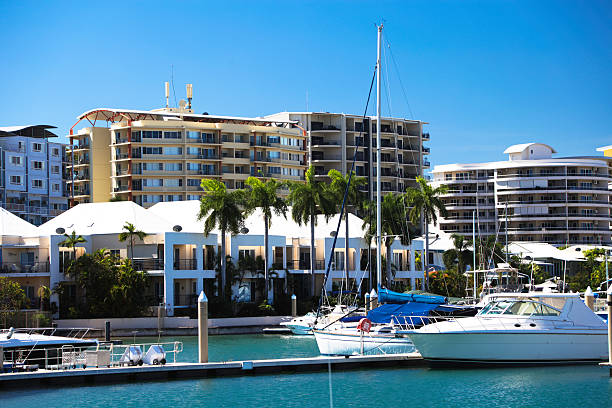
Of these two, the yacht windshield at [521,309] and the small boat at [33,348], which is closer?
the small boat at [33,348]

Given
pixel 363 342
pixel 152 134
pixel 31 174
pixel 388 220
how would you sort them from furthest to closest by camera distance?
pixel 31 174, pixel 152 134, pixel 388 220, pixel 363 342

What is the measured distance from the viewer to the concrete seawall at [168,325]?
69625 millimetres

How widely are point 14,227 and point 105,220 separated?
319 inches

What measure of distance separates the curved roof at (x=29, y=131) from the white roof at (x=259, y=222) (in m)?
51.1

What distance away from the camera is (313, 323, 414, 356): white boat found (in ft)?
147

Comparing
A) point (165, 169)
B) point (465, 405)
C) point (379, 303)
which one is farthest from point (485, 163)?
point (465, 405)

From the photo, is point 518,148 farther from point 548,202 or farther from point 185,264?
point 185,264

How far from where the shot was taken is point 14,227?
254 ft

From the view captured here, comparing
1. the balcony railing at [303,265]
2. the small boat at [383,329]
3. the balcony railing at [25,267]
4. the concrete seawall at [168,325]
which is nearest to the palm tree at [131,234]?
the concrete seawall at [168,325]

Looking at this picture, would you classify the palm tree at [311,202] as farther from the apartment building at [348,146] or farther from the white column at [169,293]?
the apartment building at [348,146]

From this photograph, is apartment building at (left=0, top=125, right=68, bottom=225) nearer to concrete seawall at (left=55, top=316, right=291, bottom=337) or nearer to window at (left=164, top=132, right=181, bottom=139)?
window at (left=164, top=132, right=181, bottom=139)

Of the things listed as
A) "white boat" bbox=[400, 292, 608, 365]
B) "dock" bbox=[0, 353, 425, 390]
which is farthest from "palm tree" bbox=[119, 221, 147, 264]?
"white boat" bbox=[400, 292, 608, 365]

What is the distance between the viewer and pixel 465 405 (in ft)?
117

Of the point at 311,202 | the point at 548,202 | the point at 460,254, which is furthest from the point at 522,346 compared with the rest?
the point at 548,202
